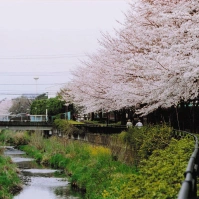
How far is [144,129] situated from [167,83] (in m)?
3.08

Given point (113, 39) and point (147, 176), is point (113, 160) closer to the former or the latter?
point (113, 39)

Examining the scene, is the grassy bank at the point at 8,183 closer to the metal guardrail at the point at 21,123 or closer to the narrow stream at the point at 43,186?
the narrow stream at the point at 43,186

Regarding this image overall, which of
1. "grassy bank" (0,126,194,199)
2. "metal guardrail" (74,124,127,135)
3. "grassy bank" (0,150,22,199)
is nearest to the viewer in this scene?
"grassy bank" (0,126,194,199)

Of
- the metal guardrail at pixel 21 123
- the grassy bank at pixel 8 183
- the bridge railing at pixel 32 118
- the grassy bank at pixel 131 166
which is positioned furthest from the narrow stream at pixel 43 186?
the bridge railing at pixel 32 118

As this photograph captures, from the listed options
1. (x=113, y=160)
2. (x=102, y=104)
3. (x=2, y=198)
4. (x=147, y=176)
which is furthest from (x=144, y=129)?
(x=102, y=104)

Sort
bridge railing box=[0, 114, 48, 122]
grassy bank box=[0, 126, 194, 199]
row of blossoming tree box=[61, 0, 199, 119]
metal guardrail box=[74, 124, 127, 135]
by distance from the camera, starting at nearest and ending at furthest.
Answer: grassy bank box=[0, 126, 194, 199], row of blossoming tree box=[61, 0, 199, 119], metal guardrail box=[74, 124, 127, 135], bridge railing box=[0, 114, 48, 122]

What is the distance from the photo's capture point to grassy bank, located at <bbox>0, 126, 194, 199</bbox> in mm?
8703

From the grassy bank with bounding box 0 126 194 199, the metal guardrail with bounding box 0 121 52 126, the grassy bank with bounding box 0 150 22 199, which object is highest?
the metal guardrail with bounding box 0 121 52 126

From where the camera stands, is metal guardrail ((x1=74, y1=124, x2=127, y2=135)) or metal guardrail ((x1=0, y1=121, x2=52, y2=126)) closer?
metal guardrail ((x1=74, y1=124, x2=127, y2=135))

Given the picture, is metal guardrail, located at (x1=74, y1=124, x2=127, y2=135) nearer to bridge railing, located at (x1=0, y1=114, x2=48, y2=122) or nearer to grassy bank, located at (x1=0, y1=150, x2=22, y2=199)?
grassy bank, located at (x1=0, y1=150, x2=22, y2=199)

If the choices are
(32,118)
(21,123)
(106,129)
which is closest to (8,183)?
(106,129)

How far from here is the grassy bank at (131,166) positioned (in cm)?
870

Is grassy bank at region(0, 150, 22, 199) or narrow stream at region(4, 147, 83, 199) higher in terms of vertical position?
grassy bank at region(0, 150, 22, 199)

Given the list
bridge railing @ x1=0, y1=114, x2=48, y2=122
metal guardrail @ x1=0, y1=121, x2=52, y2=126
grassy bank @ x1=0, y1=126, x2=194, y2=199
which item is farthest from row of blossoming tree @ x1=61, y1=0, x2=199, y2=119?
bridge railing @ x1=0, y1=114, x2=48, y2=122
